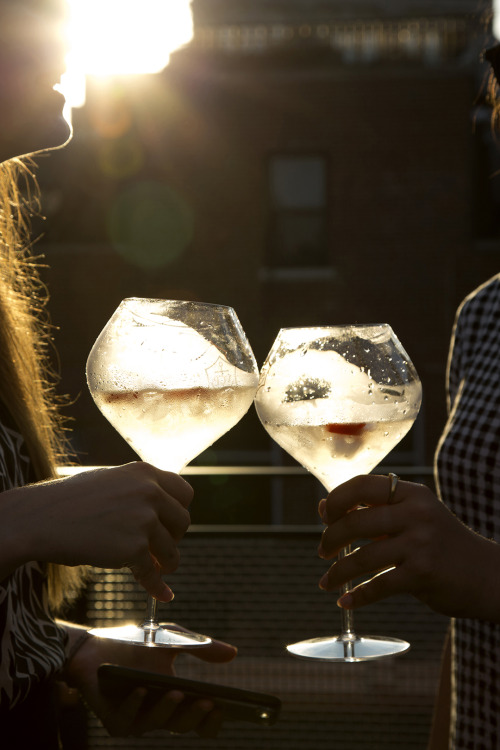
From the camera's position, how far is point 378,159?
40.4ft

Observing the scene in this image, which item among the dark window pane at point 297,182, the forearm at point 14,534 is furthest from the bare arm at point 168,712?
the dark window pane at point 297,182

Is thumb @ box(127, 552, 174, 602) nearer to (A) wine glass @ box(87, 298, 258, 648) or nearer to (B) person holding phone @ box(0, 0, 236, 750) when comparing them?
(B) person holding phone @ box(0, 0, 236, 750)

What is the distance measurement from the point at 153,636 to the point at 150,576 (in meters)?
0.24

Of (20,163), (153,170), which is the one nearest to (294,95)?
(153,170)

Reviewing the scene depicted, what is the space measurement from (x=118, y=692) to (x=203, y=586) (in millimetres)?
2540

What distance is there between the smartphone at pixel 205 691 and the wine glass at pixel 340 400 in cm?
10

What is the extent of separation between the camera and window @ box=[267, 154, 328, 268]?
12.3 metres

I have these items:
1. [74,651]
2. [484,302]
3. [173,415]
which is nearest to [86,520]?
[173,415]

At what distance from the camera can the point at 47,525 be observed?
36.7 inches

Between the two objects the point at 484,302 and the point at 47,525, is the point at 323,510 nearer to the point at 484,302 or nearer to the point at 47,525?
the point at 47,525

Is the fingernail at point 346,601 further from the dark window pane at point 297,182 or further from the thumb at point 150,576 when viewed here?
the dark window pane at point 297,182

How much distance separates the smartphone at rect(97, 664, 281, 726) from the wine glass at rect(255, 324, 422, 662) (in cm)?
10

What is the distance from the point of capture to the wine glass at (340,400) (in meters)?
1.17

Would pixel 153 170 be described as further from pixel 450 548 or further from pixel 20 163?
pixel 450 548
